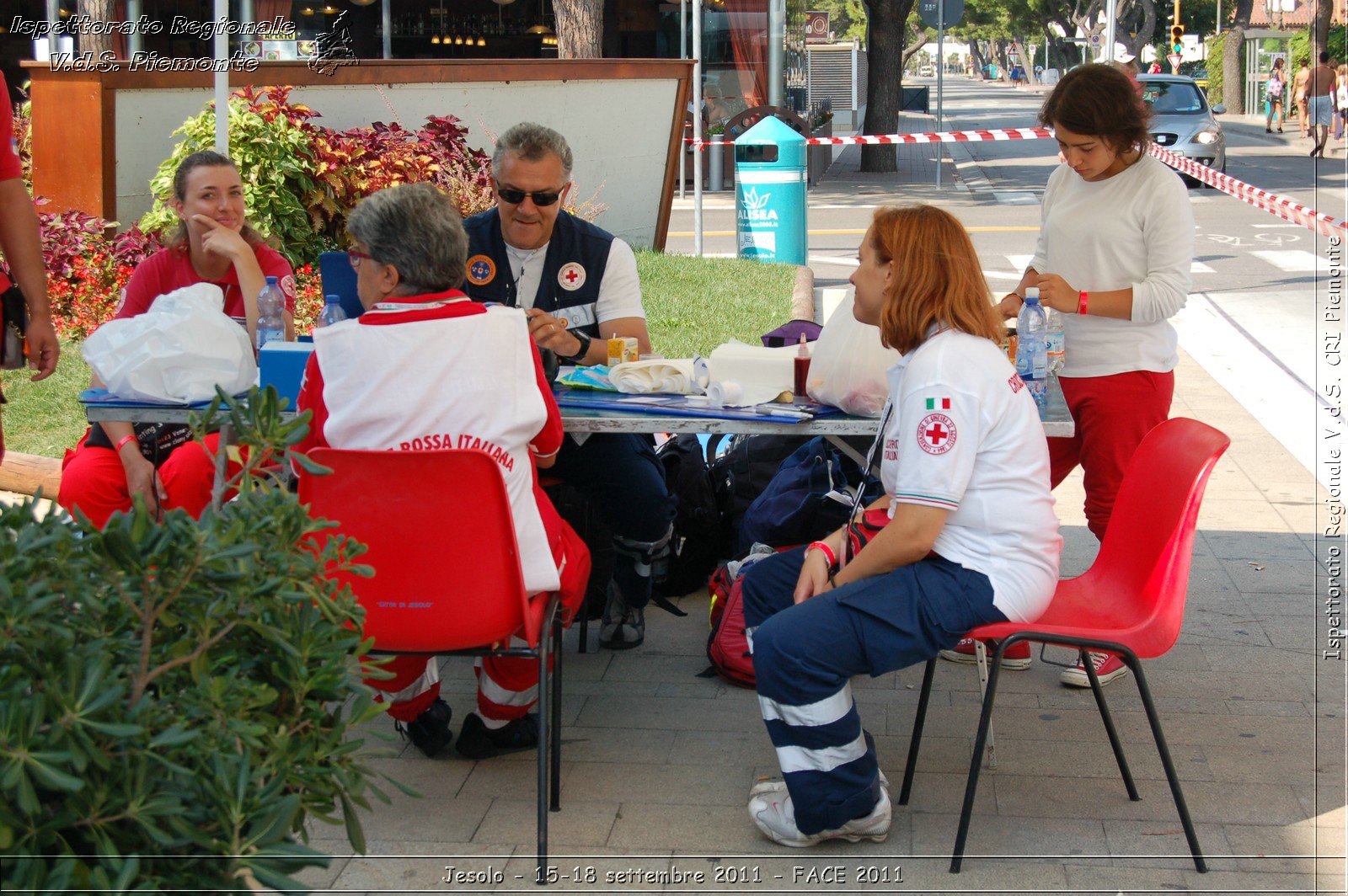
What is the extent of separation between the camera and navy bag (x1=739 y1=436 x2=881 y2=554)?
13.7 ft

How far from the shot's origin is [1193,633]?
175 inches

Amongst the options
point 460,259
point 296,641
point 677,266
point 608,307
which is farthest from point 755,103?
point 296,641

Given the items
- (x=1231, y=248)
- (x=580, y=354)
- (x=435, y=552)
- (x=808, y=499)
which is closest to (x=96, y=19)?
(x=580, y=354)

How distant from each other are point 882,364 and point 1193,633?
1.74 meters

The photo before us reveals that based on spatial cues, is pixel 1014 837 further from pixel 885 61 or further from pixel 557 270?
pixel 885 61

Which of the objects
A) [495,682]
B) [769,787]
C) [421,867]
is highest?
[495,682]

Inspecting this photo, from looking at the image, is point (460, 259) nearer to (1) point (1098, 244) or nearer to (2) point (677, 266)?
(1) point (1098, 244)

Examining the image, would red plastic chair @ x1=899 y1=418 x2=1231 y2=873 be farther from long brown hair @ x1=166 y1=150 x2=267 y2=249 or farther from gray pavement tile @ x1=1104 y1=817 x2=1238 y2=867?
long brown hair @ x1=166 y1=150 x2=267 y2=249

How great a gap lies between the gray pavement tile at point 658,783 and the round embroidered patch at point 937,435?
1.08 m

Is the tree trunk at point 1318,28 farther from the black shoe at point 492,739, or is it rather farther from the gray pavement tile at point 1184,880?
the black shoe at point 492,739

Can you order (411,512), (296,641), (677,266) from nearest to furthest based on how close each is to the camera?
(296,641) < (411,512) < (677,266)

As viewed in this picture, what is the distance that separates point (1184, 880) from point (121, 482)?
3.00 m

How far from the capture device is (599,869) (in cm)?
301

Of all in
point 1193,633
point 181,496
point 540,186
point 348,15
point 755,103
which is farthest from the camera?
point 348,15
